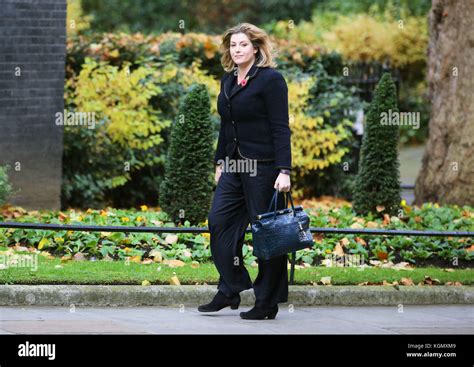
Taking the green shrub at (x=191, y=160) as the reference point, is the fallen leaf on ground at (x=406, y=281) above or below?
below

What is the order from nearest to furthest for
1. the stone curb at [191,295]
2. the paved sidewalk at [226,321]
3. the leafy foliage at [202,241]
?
1. the paved sidewalk at [226,321]
2. the stone curb at [191,295]
3. the leafy foliage at [202,241]

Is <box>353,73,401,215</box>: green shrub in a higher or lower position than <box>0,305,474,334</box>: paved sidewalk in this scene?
higher

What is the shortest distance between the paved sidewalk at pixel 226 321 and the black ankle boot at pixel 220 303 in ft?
0.19

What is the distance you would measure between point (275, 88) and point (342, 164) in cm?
770

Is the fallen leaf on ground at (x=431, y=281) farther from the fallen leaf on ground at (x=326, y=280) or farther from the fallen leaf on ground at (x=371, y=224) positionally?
the fallen leaf on ground at (x=371, y=224)

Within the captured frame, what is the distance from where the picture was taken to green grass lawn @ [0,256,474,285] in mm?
8555

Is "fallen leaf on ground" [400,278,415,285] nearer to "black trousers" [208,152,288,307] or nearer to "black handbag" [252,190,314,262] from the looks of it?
"black trousers" [208,152,288,307]

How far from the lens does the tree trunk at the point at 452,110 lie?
1286 centimetres

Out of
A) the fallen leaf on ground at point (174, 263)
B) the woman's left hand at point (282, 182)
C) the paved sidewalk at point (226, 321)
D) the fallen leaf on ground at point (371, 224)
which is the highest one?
the woman's left hand at point (282, 182)

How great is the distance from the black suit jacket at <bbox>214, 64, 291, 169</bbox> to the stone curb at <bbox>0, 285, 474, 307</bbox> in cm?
119

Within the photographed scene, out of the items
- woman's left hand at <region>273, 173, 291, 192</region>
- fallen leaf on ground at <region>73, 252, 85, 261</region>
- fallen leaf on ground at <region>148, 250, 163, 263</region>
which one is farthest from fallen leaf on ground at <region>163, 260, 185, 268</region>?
woman's left hand at <region>273, 173, 291, 192</region>

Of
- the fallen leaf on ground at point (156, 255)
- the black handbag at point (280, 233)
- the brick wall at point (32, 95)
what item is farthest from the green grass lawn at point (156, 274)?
the brick wall at point (32, 95)

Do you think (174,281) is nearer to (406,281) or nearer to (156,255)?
(156,255)
